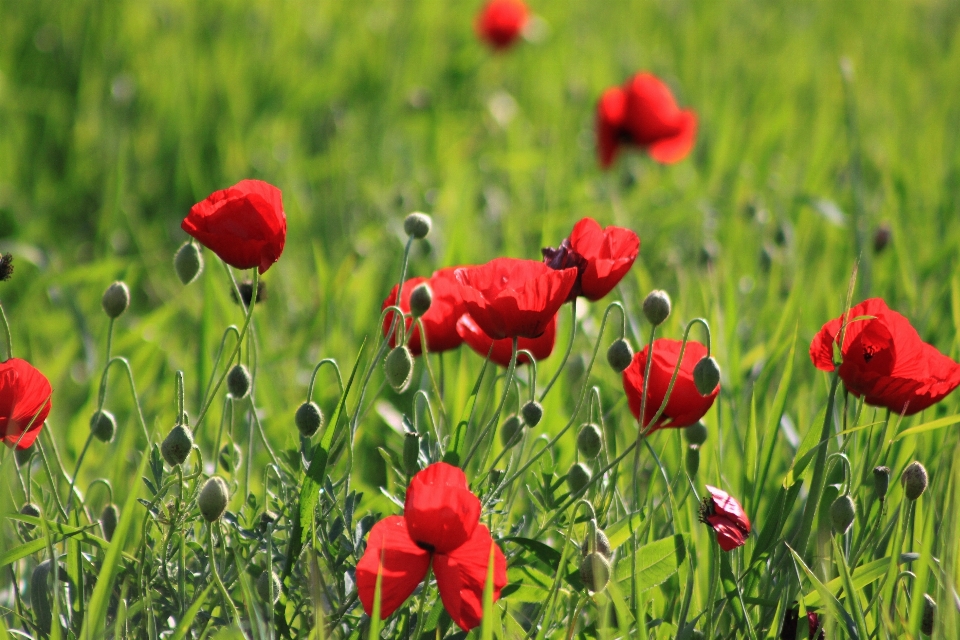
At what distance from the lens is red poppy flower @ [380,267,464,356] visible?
101 cm

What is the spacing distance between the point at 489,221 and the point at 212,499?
4.75 feet

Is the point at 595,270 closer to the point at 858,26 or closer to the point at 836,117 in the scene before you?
the point at 836,117

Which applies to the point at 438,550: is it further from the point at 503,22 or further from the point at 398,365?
the point at 503,22

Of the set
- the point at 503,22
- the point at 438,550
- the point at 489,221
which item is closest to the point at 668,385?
the point at 438,550

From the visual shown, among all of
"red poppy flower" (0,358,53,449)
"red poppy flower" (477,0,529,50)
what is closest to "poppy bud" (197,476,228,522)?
"red poppy flower" (0,358,53,449)

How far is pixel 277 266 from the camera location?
1938 mm

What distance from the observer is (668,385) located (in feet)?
3.07

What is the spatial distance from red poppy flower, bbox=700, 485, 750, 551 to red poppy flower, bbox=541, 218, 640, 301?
0.71 feet

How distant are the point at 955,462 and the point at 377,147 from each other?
1.85 metres

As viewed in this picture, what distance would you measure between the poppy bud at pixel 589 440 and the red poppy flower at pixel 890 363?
0.23m

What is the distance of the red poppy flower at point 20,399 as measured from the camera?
32.7 inches

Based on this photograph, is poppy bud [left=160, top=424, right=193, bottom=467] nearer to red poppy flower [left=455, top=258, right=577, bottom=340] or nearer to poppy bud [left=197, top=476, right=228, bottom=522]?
poppy bud [left=197, top=476, right=228, bottom=522]

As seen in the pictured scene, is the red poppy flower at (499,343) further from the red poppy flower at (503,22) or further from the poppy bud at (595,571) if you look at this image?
the red poppy flower at (503,22)

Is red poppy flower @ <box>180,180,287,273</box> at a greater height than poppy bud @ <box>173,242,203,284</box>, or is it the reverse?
red poppy flower @ <box>180,180,287,273</box>
